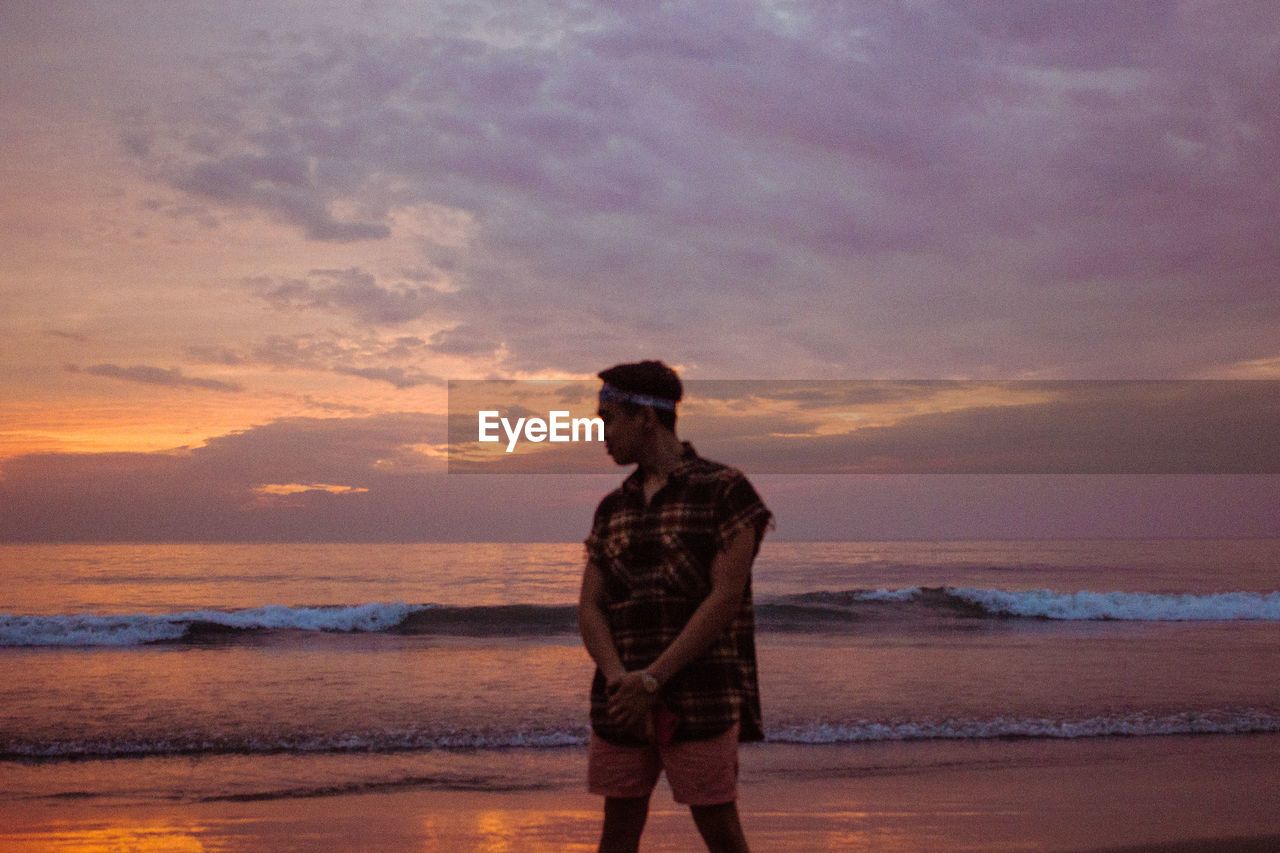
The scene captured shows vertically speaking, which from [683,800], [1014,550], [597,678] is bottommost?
[1014,550]

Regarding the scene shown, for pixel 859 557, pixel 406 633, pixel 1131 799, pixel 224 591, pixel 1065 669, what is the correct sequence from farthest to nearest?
1. pixel 859 557
2. pixel 224 591
3. pixel 406 633
4. pixel 1065 669
5. pixel 1131 799

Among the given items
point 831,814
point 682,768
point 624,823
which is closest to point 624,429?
point 682,768

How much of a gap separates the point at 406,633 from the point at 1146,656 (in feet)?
33.1

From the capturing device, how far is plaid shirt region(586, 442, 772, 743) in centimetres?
212

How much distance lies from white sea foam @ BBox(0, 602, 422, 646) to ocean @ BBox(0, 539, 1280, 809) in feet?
0.20

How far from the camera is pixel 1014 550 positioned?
3406 centimetres

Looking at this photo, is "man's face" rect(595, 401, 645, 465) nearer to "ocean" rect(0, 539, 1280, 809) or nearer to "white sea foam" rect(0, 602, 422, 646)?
"ocean" rect(0, 539, 1280, 809)

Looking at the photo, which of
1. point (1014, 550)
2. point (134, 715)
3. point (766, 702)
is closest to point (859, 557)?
point (1014, 550)

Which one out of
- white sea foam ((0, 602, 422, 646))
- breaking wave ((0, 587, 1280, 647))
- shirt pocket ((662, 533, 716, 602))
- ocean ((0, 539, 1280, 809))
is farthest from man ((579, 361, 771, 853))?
white sea foam ((0, 602, 422, 646))

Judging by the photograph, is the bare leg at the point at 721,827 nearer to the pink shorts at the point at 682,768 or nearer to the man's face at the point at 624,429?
the pink shorts at the point at 682,768

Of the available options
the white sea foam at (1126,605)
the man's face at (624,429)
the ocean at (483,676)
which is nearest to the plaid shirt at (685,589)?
the man's face at (624,429)

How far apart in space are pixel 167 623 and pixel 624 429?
14730mm

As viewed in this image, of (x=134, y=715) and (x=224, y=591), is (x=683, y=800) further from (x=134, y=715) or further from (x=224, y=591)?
(x=224, y=591)

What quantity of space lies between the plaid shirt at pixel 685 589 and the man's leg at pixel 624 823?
175 mm
